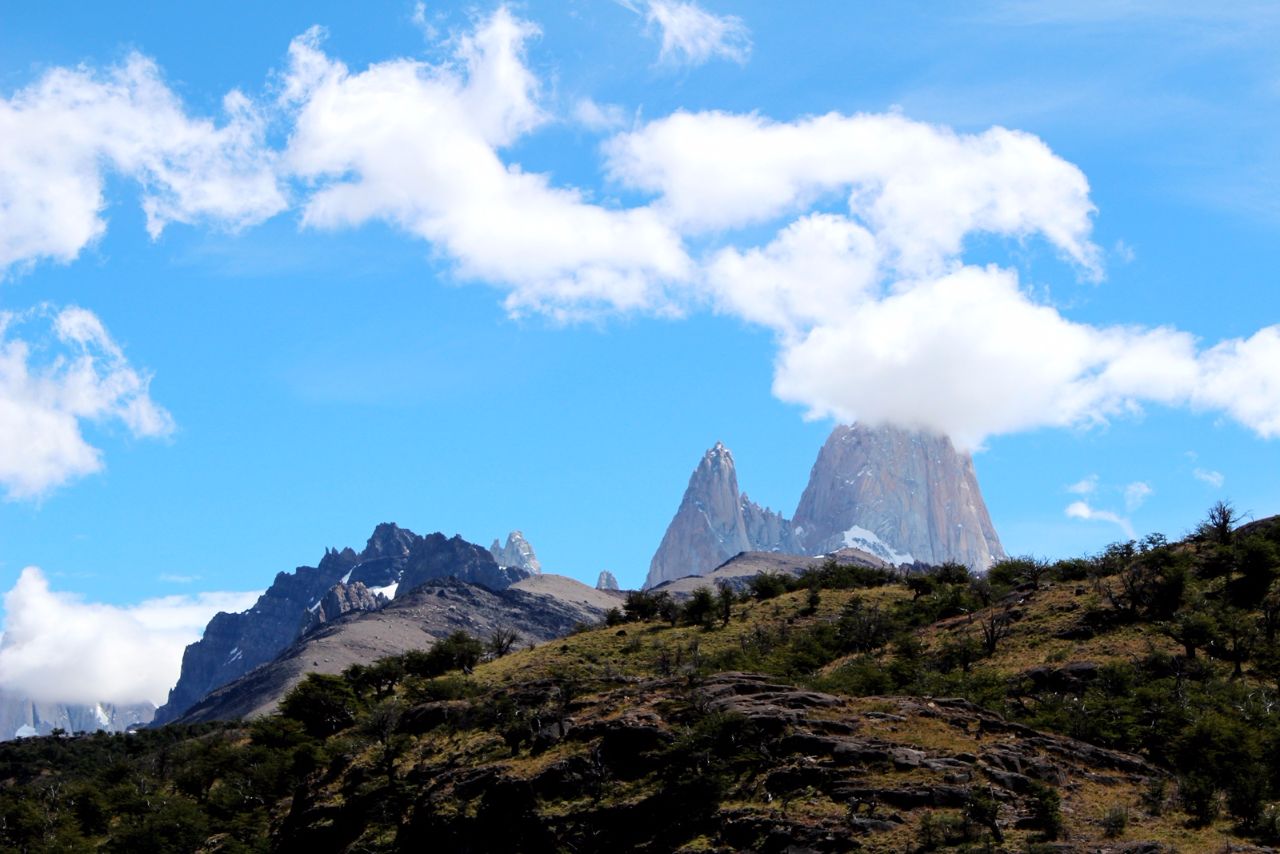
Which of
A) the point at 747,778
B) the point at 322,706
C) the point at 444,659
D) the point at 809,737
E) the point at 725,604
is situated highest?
the point at 725,604

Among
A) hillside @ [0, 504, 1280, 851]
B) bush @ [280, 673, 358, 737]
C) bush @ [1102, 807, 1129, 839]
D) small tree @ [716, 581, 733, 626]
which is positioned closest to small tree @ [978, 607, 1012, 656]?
hillside @ [0, 504, 1280, 851]

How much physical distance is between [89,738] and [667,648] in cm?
11134

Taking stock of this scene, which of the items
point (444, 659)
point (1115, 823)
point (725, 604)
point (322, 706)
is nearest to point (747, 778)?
point (1115, 823)

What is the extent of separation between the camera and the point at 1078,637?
72125 millimetres

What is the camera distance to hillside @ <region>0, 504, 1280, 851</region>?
44.9m

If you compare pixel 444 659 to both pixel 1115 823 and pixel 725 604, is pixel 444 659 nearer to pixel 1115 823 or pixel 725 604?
pixel 725 604

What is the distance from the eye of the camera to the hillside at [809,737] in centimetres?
4491

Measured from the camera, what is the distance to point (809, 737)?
50.0m

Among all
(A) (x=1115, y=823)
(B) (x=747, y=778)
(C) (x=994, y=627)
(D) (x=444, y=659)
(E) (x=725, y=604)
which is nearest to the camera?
(A) (x=1115, y=823)

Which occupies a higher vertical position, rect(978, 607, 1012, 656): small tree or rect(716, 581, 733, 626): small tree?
rect(716, 581, 733, 626): small tree

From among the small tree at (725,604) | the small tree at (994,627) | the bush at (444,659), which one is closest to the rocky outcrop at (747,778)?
the small tree at (994,627)

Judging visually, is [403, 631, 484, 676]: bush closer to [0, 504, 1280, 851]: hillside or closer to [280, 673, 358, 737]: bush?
[0, 504, 1280, 851]: hillside

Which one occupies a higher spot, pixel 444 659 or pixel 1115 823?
pixel 444 659

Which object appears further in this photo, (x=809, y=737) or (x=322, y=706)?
(x=322, y=706)
